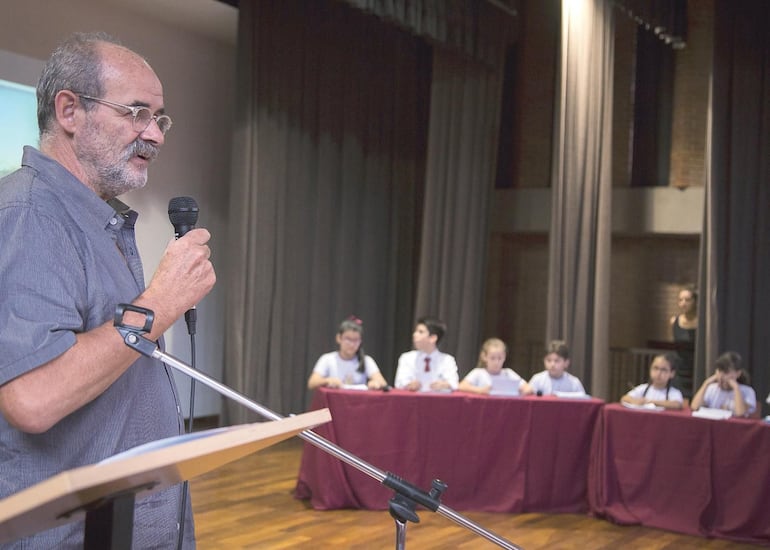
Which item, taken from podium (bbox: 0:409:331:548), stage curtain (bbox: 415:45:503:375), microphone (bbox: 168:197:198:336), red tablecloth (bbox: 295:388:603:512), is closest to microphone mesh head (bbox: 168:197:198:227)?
microphone (bbox: 168:197:198:336)

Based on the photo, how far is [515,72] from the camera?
33.6ft

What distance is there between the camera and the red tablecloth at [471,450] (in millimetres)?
5508

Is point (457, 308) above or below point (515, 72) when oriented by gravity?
below

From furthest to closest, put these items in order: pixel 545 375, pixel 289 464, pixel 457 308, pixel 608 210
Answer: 1. pixel 457 308
2. pixel 608 210
3. pixel 289 464
4. pixel 545 375

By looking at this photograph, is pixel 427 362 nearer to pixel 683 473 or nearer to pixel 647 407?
pixel 647 407

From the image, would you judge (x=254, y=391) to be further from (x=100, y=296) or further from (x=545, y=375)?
(x=100, y=296)

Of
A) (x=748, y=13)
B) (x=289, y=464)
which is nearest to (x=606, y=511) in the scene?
(x=289, y=464)

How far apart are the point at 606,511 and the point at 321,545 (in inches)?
68.3

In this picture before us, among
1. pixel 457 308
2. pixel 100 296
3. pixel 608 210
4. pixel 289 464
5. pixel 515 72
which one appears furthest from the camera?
pixel 515 72

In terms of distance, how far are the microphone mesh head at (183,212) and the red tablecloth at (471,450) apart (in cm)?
386

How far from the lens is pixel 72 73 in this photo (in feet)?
4.54

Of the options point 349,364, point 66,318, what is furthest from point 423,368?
point 66,318

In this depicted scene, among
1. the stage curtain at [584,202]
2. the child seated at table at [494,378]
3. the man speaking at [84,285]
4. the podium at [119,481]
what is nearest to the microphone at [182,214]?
the man speaking at [84,285]

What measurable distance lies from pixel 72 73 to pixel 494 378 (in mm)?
4833
